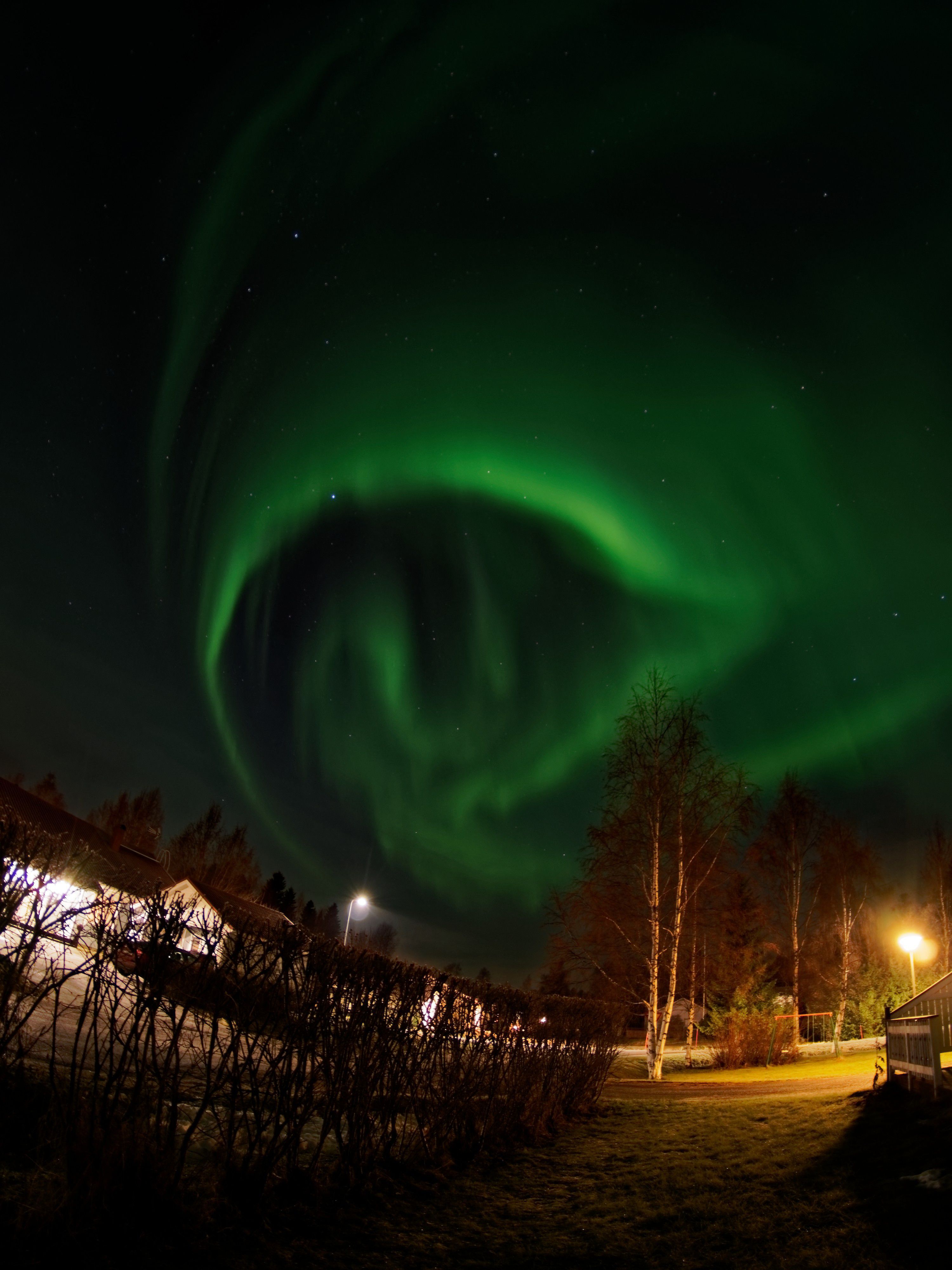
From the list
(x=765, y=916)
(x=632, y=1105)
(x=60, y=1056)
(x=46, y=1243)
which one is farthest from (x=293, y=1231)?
(x=765, y=916)

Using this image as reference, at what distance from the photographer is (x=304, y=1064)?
5871mm

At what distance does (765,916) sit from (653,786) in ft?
50.9

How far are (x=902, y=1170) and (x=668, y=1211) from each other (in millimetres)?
2385

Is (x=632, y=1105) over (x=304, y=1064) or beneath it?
beneath

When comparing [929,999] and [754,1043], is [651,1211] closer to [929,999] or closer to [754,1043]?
[929,999]

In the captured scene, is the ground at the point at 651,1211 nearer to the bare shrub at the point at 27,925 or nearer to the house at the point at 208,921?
the bare shrub at the point at 27,925

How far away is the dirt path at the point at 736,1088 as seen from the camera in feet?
48.7

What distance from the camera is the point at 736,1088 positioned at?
1662 cm


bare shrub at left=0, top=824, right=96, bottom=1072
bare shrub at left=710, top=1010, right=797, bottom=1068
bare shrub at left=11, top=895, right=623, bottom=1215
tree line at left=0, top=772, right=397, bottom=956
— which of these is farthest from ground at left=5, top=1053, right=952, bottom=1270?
tree line at left=0, top=772, right=397, bottom=956

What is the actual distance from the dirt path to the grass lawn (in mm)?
4647

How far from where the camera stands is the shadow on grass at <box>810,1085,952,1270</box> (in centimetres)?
545

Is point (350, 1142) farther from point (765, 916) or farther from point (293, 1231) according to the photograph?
point (765, 916)

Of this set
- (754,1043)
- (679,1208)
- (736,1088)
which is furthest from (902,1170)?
(754,1043)

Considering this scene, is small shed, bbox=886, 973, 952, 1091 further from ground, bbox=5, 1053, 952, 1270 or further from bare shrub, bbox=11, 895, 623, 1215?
bare shrub, bbox=11, 895, 623, 1215
